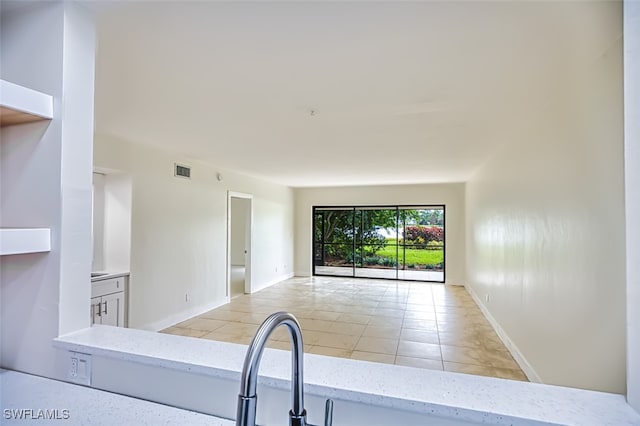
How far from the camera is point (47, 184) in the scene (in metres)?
1.24

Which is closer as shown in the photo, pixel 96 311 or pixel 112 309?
pixel 96 311

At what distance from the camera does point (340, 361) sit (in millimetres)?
1056

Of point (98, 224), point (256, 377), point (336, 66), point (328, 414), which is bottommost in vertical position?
point (328, 414)

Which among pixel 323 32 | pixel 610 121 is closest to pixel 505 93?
pixel 610 121

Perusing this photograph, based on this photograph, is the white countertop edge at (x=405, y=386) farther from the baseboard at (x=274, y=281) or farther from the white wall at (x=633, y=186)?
the baseboard at (x=274, y=281)

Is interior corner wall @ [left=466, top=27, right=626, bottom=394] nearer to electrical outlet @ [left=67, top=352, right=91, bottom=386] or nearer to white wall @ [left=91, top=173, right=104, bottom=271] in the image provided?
electrical outlet @ [left=67, top=352, right=91, bottom=386]

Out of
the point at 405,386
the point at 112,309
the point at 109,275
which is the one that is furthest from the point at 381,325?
the point at 405,386

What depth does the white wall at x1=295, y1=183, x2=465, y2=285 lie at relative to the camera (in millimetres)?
7555

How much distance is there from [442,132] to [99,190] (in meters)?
4.05

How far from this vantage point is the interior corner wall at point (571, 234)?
1.60 meters

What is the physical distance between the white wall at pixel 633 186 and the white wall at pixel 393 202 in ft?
23.3

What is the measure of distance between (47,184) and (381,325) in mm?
4193

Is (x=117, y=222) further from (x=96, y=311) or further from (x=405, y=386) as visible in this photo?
(x=405, y=386)

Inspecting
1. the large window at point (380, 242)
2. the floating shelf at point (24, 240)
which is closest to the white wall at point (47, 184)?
the floating shelf at point (24, 240)
